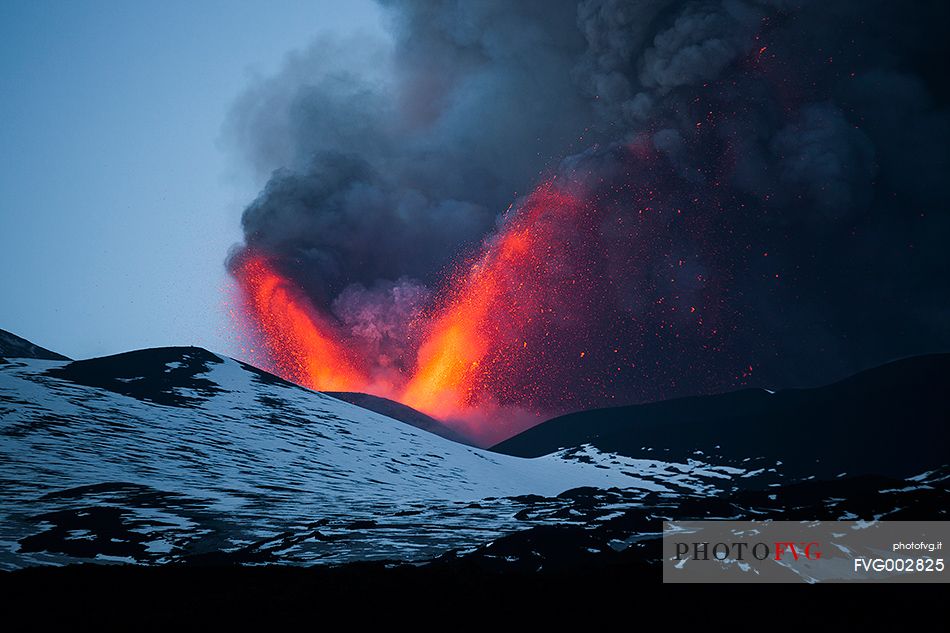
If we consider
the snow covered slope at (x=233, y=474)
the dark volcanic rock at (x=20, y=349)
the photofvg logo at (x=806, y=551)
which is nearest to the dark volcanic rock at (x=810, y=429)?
the snow covered slope at (x=233, y=474)

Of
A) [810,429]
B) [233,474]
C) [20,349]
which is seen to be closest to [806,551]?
[233,474]

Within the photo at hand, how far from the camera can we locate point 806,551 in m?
52.7

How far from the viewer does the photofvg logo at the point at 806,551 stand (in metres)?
44.4

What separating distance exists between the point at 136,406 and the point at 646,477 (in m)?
95.9

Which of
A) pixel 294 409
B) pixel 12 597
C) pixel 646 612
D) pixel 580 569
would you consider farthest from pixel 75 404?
pixel 646 612

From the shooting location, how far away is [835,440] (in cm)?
15050

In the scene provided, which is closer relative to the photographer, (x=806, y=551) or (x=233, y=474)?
(x=806, y=551)

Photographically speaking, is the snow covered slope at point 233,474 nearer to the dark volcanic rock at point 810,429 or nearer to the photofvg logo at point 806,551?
the dark volcanic rock at point 810,429

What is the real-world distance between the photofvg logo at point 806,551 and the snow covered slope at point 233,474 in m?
19.1

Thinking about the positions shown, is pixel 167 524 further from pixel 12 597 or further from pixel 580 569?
pixel 580 569

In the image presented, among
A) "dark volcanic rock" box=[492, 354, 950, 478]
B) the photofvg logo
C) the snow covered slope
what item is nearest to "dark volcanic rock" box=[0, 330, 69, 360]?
the snow covered slope

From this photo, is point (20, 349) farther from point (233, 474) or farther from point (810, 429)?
point (810, 429)

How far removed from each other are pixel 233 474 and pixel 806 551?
69.3 m

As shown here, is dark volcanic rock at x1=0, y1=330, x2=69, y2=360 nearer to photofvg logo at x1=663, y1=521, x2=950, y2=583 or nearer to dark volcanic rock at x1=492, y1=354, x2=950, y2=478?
dark volcanic rock at x1=492, y1=354, x2=950, y2=478
